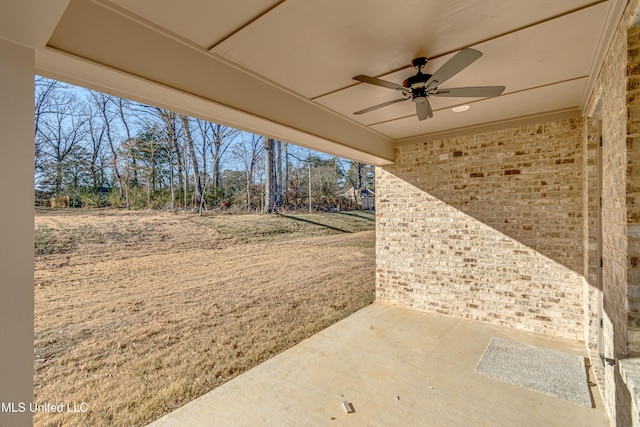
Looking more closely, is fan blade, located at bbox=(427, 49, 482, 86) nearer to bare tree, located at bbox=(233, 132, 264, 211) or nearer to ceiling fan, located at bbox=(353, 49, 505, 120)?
ceiling fan, located at bbox=(353, 49, 505, 120)

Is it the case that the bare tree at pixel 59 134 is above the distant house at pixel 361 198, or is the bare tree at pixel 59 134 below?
above

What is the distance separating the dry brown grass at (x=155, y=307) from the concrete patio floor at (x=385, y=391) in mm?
294

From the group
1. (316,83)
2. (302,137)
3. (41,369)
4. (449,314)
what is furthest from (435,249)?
(41,369)

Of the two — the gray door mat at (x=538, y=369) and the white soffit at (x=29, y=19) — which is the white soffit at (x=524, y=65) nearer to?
the white soffit at (x=29, y=19)

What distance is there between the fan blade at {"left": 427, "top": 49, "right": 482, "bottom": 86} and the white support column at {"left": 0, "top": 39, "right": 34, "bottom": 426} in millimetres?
2244

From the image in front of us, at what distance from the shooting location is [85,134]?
2.89 metres

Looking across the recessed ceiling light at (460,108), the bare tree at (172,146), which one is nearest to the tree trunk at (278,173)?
the bare tree at (172,146)

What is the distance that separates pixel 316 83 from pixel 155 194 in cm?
238

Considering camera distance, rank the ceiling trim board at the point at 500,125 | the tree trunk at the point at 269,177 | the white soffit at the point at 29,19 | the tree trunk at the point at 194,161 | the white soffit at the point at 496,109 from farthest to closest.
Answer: the tree trunk at the point at 269,177 < the tree trunk at the point at 194,161 < the ceiling trim board at the point at 500,125 < the white soffit at the point at 496,109 < the white soffit at the point at 29,19

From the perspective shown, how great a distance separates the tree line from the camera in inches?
105

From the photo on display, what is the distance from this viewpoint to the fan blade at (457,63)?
64.3 inches

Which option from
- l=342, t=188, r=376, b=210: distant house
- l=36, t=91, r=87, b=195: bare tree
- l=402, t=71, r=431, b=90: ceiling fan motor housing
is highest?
l=402, t=71, r=431, b=90: ceiling fan motor housing

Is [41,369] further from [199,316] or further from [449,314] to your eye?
[449,314]

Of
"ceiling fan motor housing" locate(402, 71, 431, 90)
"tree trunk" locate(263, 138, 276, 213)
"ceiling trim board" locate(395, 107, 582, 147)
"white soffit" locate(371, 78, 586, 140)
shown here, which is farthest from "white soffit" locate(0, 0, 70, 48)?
"ceiling trim board" locate(395, 107, 582, 147)
